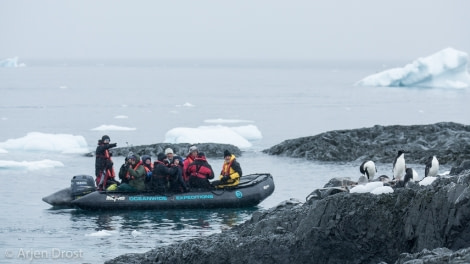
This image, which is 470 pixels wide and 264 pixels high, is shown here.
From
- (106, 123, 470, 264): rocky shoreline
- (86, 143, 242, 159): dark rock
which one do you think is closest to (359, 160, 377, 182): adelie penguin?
(106, 123, 470, 264): rocky shoreline

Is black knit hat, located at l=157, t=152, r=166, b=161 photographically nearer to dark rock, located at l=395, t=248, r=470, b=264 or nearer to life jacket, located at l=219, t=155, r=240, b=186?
life jacket, located at l=219, t=155, r=240, b=186

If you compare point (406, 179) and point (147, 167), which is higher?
point (147, 167)

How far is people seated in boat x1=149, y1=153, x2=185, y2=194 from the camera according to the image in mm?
18891

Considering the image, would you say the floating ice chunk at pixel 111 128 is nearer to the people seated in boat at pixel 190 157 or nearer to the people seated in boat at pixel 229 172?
the people seated in boat at pixel 229 172

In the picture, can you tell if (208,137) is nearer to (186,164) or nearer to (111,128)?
(111,128)

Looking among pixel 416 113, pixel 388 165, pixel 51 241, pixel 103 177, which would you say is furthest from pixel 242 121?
pixel 51 241

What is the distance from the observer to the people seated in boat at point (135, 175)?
18984mm

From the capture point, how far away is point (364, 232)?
11.6 m

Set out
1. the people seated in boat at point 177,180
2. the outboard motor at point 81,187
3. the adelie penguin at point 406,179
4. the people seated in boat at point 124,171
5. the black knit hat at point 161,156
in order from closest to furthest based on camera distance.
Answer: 1. the adelie penguin at point 406,179
2. the black knit hat at point 161,156
3. the people seated in boat at point 177,180
4. the people seated in boat at point 124,171
5. the outboard motor at point 81,187

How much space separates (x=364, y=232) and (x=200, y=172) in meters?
8.17

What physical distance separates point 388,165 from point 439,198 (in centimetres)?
1578

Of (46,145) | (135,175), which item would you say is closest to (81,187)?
(135,175)

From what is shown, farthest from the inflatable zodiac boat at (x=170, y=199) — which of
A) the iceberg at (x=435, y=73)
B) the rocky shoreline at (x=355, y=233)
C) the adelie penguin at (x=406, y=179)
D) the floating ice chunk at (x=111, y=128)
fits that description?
the iceberg at (x=435, y=73)

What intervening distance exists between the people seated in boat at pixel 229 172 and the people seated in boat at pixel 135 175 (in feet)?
5.42
